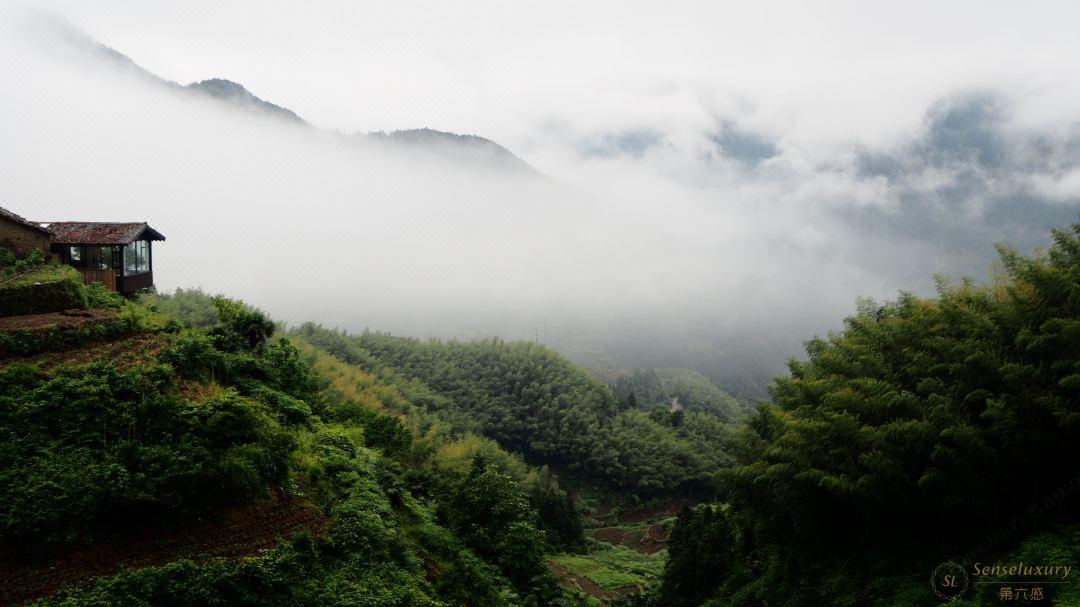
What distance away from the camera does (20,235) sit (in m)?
19.7

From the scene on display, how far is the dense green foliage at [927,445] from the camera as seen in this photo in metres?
10.3

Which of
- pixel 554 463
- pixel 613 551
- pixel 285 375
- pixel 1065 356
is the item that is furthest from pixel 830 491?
pixel 554 463

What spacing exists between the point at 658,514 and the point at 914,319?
53.0 m

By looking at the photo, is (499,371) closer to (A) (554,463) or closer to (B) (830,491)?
(A) (554,463)

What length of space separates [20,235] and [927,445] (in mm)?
25955

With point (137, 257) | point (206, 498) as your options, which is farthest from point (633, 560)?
point (206, 498)

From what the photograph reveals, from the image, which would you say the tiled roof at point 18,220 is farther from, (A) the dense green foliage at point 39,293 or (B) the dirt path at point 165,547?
(B) the dirt path at point 165,547

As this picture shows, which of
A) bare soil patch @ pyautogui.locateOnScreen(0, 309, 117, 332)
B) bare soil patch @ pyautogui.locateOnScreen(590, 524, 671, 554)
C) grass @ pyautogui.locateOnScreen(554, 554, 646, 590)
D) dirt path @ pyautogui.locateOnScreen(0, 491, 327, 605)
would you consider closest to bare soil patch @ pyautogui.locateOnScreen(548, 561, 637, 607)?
grass @ pyautogui.locateOnScreen(554, 554, 646, 590)

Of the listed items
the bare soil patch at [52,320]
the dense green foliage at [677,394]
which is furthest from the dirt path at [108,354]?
the dense green foliage at [677,394]

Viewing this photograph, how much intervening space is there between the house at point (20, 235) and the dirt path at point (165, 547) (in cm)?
1442

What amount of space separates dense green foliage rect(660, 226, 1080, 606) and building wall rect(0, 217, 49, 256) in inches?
917

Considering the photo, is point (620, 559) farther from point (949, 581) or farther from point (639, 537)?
point (949, 581)

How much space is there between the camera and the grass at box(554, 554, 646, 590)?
101 ft

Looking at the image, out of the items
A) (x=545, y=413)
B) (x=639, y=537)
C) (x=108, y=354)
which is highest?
(x=108, y=354)
